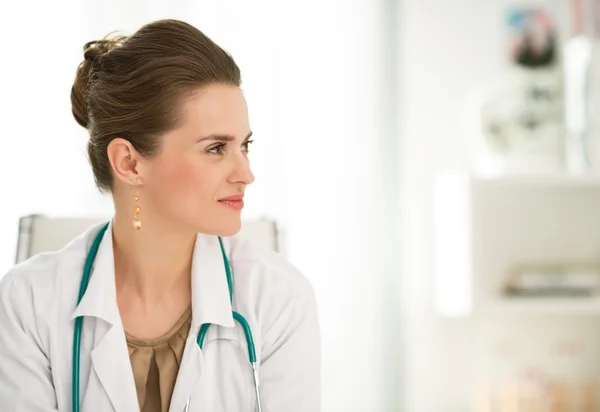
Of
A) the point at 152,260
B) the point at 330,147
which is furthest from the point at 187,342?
the point at 330,147

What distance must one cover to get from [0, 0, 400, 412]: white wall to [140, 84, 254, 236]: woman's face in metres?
1.10

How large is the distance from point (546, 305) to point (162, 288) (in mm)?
1459

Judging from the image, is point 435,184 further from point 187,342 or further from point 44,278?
point 44,278

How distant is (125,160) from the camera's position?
1.35 meters

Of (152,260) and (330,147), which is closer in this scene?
(152,260)

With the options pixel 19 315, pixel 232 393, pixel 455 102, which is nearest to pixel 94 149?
pixel 19 315

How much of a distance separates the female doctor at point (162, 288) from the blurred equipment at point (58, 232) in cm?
8

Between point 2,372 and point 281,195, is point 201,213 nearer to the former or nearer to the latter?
point 2,372

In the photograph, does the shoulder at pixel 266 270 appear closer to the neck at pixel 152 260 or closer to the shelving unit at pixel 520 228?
the neck at pixel 152 260

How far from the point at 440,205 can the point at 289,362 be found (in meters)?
1.31

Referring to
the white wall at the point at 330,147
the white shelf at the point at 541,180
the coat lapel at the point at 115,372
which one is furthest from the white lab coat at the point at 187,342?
the white shelf at the point at 541,180

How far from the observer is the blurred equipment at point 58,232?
142cm

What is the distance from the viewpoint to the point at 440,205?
8.30 feet

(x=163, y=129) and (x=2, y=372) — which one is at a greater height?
(x=163, y=129)
